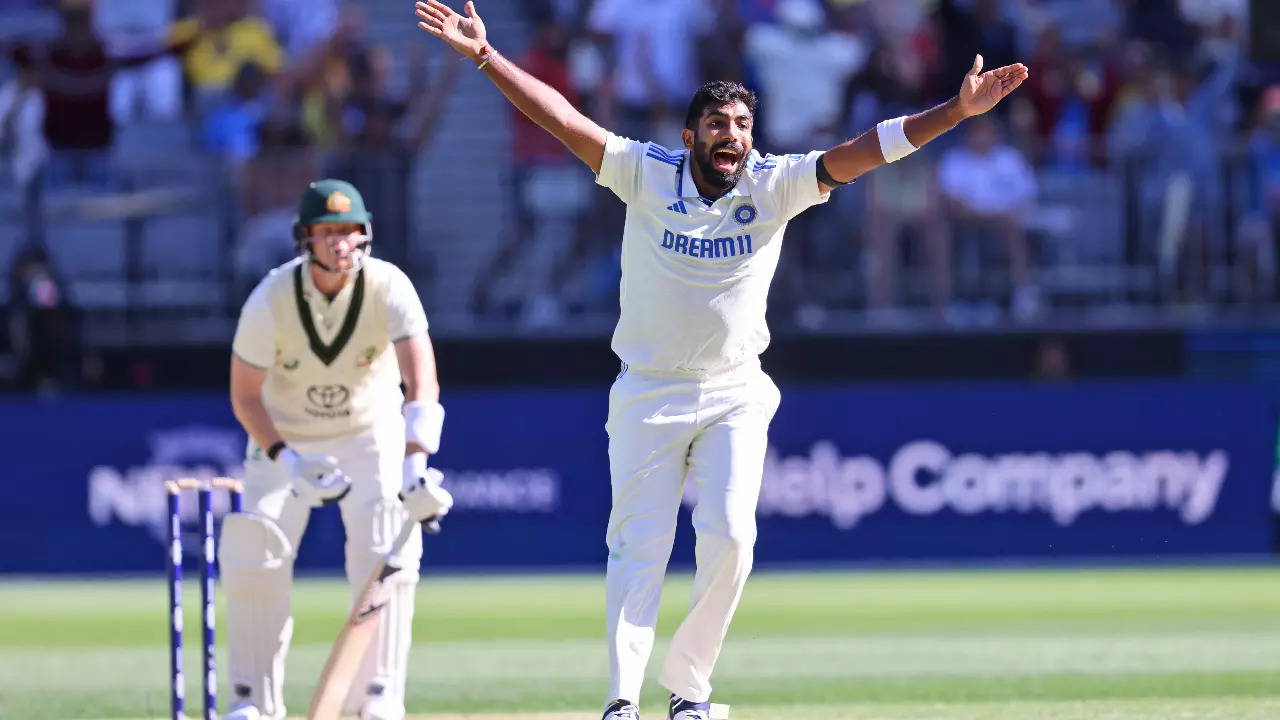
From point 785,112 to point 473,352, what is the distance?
332 centimetres

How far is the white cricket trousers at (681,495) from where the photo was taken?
6812 millimetres

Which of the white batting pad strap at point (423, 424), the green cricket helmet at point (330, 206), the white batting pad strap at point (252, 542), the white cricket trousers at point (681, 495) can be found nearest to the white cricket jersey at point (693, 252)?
the white cricket trousers at point (681, 495)

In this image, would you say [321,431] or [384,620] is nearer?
[384,620]

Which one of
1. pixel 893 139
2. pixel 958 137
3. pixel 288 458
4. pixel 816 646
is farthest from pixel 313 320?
pixel 958 137

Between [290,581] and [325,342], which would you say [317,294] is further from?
[290,581]

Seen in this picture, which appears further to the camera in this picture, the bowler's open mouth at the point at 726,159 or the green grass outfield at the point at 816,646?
the green grass outfield at the point at 816,646

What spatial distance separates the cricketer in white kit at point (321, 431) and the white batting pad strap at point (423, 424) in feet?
0.42

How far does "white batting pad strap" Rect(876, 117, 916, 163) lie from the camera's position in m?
6.78

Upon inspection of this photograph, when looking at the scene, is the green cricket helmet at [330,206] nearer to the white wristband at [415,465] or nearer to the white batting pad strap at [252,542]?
the white wristband at [415,465]

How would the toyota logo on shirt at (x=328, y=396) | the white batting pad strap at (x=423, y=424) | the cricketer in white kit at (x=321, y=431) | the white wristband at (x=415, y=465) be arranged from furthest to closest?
the toyota logo on shirt at (x=328, y=396) < the cricketer in white kit at (x=321, y=431) < the white batting pad strap at (x=423, y=424) < the white wristband at (x=415, y=465)

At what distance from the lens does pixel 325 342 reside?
741 cm

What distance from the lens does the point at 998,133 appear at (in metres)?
17.0

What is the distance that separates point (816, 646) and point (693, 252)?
5.20 meters

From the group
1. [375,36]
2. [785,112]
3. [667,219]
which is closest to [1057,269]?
[785,112]
